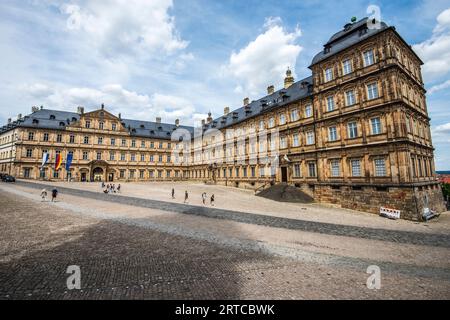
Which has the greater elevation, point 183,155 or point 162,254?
point 183,155

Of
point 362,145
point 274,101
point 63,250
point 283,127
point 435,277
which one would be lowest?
point 435,277

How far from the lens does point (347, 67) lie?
23.5 m

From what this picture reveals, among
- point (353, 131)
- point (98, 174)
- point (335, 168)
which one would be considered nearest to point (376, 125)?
point (353, 131)

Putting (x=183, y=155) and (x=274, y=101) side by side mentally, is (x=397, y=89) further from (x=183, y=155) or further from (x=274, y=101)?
(x=183, y=155)

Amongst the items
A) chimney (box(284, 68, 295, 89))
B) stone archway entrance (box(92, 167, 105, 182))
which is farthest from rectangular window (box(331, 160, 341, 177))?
stone archway entrance (box(92, 167, 105, 182))

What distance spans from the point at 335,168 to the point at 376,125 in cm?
584

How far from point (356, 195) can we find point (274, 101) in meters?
18.9

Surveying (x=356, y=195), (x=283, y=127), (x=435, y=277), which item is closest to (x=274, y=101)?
(x=283, y=127)

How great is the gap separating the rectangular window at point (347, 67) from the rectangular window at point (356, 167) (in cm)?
971

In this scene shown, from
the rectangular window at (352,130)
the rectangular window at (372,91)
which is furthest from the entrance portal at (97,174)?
the rectangular window at (372,91)

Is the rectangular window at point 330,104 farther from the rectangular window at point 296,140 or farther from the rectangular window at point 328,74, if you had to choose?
the rectangular window at point 296,140

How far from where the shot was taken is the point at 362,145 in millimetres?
21578

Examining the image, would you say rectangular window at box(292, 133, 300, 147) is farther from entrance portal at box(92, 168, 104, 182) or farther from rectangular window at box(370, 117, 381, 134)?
entrance portal at box(92, 168, 104, 182)
